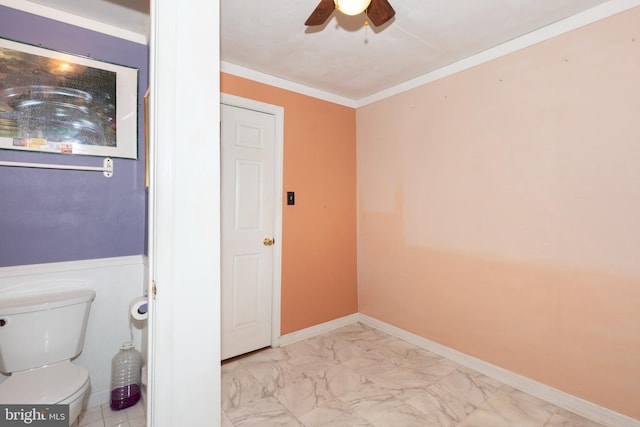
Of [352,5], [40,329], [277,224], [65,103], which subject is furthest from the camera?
[277,224]

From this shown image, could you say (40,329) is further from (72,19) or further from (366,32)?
(366,32)

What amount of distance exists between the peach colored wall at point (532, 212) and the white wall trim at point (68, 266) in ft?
7.43

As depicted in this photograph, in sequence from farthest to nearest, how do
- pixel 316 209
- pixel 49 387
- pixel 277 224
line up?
pixel 316 209, pixel 277 224, pixel 49 387

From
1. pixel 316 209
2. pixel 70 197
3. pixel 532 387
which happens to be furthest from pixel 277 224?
pixel 532 387

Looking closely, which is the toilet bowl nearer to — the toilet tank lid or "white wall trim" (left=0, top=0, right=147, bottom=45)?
the toilet tank lid

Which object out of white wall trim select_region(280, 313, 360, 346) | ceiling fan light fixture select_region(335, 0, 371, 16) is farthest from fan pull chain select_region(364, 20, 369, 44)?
white wall trim select_region(280, 313, 360, 346)

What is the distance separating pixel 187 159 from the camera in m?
1.01

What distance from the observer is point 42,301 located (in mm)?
1746

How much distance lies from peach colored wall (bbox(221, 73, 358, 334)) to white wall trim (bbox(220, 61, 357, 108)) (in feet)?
0.14

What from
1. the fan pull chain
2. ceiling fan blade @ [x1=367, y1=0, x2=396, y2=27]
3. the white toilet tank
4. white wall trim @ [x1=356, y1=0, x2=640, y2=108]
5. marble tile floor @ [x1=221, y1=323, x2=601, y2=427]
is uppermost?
the fan pull chain

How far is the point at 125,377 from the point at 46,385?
1.68ft

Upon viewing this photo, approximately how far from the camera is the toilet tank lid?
1.67m

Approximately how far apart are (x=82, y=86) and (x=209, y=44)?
146cm

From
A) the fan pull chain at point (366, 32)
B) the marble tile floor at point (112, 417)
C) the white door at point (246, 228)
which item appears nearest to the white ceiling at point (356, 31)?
the fan pull chain at point (366, 32)
